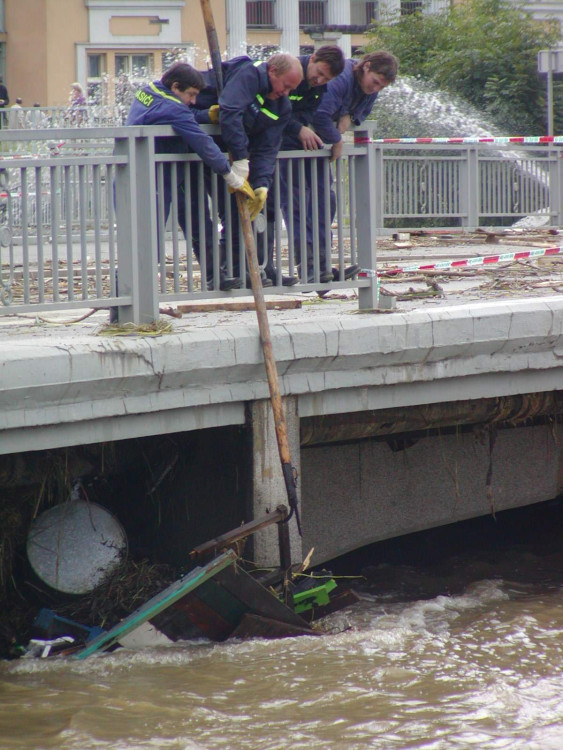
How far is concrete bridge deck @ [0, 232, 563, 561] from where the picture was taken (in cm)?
509

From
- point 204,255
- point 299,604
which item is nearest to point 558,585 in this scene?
point 299,604

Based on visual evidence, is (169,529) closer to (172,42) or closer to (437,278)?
(437,278)

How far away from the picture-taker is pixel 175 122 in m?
5.64

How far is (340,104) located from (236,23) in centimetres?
3111

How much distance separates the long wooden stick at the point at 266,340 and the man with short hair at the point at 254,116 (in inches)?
5.9

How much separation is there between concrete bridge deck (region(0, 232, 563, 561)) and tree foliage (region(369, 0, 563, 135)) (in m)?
14.6

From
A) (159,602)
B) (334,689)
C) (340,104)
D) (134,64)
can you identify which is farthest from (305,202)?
(134,64)

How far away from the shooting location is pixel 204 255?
5863 mm

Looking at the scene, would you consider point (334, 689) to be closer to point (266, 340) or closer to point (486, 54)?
point (266, 340)

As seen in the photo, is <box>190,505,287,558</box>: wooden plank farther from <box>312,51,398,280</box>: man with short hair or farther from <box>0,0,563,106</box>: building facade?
<box>0,0,563,106</box>: building facade

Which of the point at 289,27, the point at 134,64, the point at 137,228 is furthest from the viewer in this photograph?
the point at 289,27

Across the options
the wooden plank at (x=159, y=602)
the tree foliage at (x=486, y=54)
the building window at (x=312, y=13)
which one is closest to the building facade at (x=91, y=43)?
the building window at (x=312, y=13)

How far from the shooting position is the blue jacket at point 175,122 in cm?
561

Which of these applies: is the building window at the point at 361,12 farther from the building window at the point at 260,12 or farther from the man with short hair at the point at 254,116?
the man with short hair at the point at 254,116
